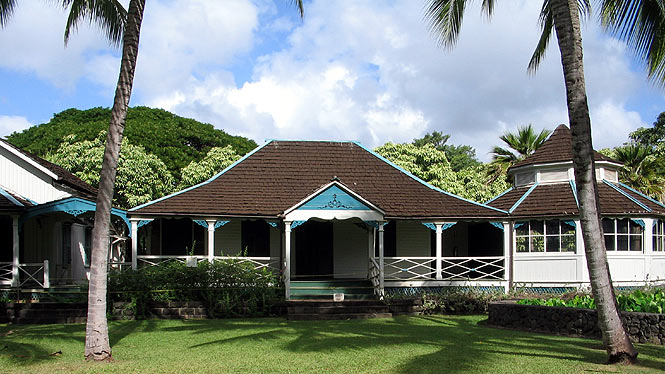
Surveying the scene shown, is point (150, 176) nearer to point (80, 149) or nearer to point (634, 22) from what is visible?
point (80, 149)

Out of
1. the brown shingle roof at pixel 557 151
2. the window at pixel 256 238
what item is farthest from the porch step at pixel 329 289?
the brown shingle roof at pixel 557 151

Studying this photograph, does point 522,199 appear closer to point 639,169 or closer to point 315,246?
point 315,246

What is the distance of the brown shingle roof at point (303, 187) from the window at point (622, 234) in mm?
3674

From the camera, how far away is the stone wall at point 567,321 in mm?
12953

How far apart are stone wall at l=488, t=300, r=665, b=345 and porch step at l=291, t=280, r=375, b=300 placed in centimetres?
471

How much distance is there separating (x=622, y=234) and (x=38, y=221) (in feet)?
62.4

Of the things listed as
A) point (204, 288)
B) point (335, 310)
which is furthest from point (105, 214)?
point (335, 310)

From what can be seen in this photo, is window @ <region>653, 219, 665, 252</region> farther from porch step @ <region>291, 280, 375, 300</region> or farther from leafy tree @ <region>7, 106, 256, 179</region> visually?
→ leafy tree @ <region>7, 106, 256, 179</region>

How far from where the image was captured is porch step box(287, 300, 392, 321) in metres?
17.8

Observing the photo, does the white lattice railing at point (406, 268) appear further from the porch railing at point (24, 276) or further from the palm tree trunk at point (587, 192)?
the palm tree trunk at point (587, 192)

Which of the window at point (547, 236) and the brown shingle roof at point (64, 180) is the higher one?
the brown shingle roof at point (64, 180)

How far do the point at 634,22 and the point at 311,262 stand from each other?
43.9 ft

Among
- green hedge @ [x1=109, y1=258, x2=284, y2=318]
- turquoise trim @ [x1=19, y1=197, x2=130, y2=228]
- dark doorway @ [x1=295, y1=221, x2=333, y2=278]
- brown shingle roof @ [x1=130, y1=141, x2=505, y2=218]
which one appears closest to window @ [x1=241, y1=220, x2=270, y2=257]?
dark doorway @ [x1=295, y1=221, x2=333, y2=278]

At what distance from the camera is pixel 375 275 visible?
66.6 ft
